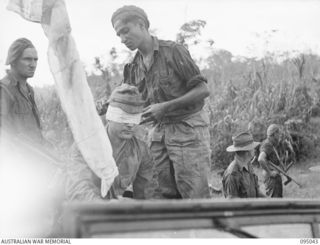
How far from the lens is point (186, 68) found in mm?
3566

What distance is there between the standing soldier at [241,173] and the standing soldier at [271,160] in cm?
11

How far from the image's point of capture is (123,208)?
8.23ft

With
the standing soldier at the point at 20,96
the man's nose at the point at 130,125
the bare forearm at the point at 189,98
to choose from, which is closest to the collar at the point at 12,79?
the standing soldier at the point at 20,96

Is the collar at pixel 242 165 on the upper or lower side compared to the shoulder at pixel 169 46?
lower

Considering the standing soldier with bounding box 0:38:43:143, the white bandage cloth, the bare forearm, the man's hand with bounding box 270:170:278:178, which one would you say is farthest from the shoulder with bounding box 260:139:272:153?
the standing soldier with bounding box 0:38:43:143

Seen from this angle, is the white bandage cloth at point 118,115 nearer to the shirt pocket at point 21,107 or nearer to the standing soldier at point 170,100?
the standing soldier at point 170,100

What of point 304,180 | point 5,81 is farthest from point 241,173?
point 5,81

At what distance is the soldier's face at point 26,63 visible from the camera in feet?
10.6

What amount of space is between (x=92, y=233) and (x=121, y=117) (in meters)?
0.99

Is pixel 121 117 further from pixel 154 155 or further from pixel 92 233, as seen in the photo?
pixel 92 233

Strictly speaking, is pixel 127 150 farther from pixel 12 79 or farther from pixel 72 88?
pixel 12 79

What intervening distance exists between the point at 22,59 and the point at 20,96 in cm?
20

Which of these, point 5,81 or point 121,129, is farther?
point 121,129

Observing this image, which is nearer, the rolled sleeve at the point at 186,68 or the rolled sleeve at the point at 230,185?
the rolled sleeve at the point at 186,68
